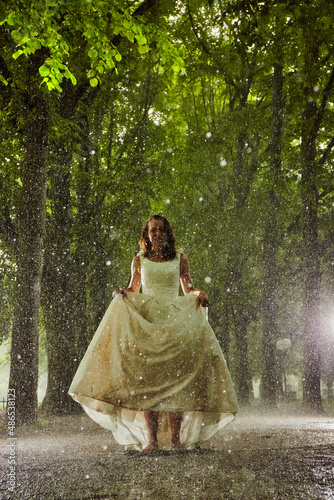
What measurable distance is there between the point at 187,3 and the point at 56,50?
10.6 meters

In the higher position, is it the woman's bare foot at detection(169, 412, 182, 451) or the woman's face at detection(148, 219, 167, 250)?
the woman's face at detection(148, 219, 167, 250)

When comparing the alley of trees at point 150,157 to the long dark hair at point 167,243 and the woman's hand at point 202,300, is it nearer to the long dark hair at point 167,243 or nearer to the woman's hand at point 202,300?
the long dark hair at point 167,243

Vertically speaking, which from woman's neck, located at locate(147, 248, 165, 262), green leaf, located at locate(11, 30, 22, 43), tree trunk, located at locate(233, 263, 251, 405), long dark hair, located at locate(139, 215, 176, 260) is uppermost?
green leaf, located at locate(11, 30, 22, 43)

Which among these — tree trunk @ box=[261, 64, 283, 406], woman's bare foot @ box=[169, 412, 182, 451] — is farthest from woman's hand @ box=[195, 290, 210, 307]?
tree trunk @ box=[261, 64, 283, 406]

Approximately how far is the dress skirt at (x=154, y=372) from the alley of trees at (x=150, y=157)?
387cm

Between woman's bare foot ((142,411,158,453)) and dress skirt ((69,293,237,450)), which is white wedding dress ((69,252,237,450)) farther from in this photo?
woman's bare foot ((142,411,158,453))

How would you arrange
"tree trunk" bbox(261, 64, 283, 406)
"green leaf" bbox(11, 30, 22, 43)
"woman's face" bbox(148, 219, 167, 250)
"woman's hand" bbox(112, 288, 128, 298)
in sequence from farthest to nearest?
"tree trunk" bbox(261, 64, 283, 406)
"green leaf" bbox(11, 30, 22, 43)
"woman's face" bbox(148, 219, 167, 250)
"woman's hand" bbox(112, 288, 128, 298)

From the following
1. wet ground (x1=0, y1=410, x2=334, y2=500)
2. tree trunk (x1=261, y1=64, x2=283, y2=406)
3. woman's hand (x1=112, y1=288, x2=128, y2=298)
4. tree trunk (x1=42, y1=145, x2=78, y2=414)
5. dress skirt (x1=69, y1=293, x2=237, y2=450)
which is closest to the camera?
wet ground (x1=0, y1=410, x2=334, y2=500)

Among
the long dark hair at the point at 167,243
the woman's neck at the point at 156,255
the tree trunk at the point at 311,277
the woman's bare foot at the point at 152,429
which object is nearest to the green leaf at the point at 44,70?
the long dark hair at the point at 167,243

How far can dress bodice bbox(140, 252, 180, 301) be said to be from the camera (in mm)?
5617

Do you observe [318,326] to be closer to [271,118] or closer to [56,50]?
[271,118]

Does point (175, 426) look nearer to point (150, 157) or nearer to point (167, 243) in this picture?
point (167, 243)

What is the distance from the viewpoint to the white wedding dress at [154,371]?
198 inches

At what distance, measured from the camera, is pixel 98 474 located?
402 cm
